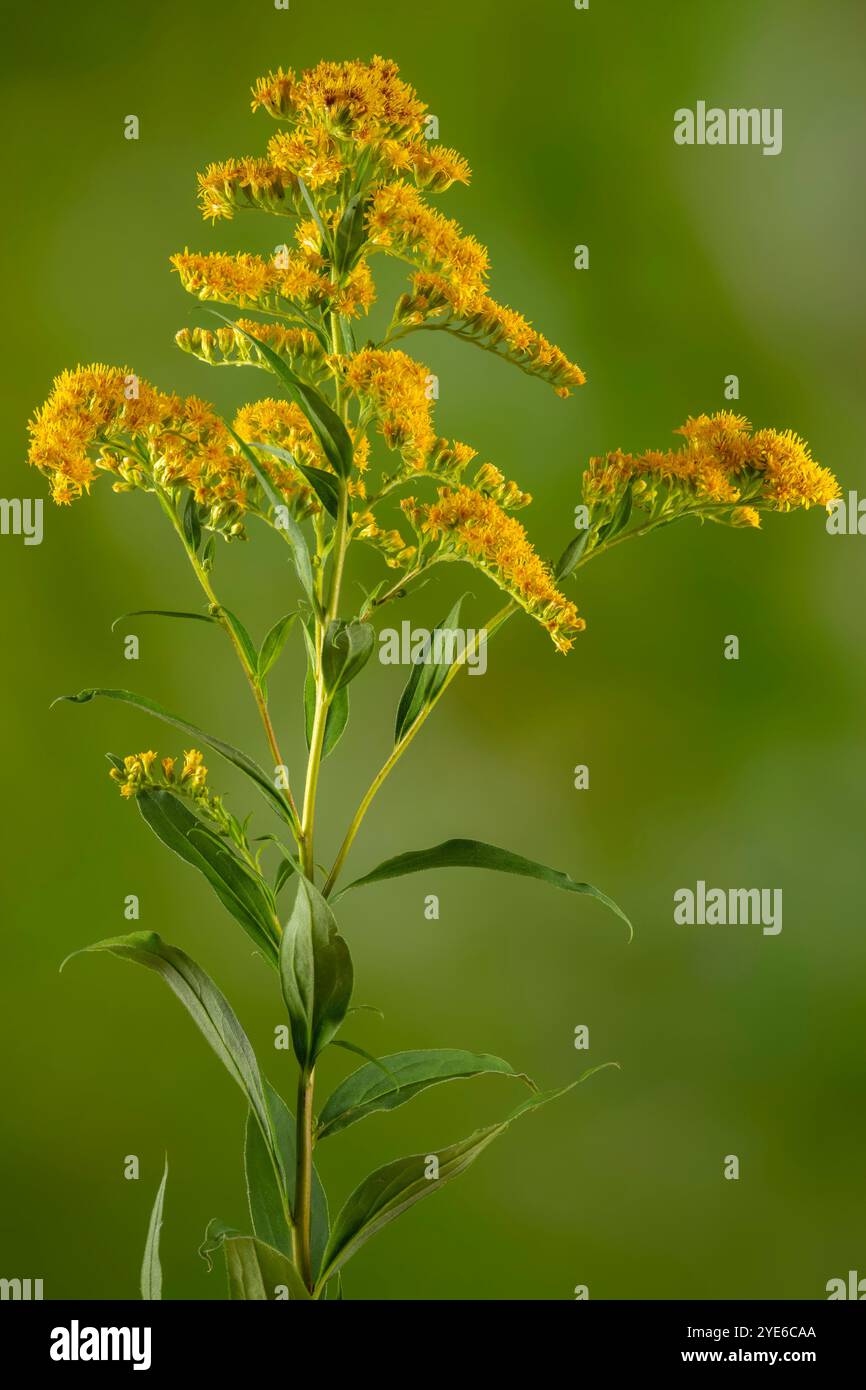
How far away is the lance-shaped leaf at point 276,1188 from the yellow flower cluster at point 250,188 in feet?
3.26

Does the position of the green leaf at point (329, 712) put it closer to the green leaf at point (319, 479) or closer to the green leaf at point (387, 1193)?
the green leaf at point (319, 479)

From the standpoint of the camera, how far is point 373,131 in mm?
1229

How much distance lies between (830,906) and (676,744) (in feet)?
1.23

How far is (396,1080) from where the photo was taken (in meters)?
1.37

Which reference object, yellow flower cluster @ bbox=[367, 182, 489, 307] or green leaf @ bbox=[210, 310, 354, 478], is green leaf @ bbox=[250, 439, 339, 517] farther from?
yellow flower cluster @ bbox=[367, 182, 489, 307]

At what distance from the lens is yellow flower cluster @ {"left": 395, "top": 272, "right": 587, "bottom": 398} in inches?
52.2

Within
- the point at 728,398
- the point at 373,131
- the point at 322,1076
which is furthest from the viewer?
the point at 728,398

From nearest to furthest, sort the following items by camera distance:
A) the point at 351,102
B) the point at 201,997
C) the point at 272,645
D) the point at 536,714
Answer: the point at 351,102 < the point at 201,997 < the point at 272,645 < the point at 536,714

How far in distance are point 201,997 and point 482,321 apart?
802 millimetres

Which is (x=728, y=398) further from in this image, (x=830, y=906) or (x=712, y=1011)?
(x=712, y=1011)

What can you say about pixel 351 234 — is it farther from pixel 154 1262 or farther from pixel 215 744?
pixel 154 1262

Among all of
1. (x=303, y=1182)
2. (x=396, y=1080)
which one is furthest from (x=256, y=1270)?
(x=396, y=1080)

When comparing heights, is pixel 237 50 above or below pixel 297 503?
above
